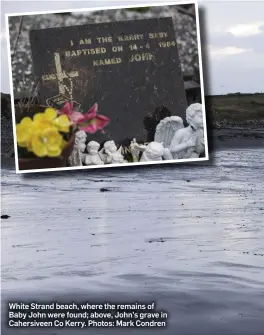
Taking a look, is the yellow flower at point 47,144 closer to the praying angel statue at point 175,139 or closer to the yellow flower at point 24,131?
the yellow flower at point 24,131

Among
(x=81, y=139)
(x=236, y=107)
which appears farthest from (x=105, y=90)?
(x=236, y=107)

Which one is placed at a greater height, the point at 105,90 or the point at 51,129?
the point at 105,90

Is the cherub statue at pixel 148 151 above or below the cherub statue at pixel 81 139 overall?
below

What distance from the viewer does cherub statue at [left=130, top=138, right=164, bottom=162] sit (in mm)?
2537

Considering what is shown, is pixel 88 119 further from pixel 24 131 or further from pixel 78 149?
pixel 24 131

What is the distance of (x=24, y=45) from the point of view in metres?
2.56

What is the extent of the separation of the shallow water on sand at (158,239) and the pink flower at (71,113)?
225 millimetres

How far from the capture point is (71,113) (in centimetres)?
255

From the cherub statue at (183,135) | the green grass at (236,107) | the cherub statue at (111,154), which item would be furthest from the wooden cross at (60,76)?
the green grass at (236,107)

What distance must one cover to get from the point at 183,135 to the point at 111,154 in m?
0.28

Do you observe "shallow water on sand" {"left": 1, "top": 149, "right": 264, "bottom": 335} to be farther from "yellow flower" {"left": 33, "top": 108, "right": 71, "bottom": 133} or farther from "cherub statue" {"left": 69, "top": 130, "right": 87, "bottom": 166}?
"yellow flower" {"left": 33, "top": 108, "right": 71, "bottom": 133}

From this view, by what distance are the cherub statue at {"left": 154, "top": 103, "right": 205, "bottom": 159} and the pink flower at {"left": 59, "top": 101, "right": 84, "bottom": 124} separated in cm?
30

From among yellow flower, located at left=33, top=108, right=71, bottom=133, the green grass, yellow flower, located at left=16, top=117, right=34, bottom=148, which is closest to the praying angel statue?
the green grass

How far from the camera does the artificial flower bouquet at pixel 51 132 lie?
99.7 inches
